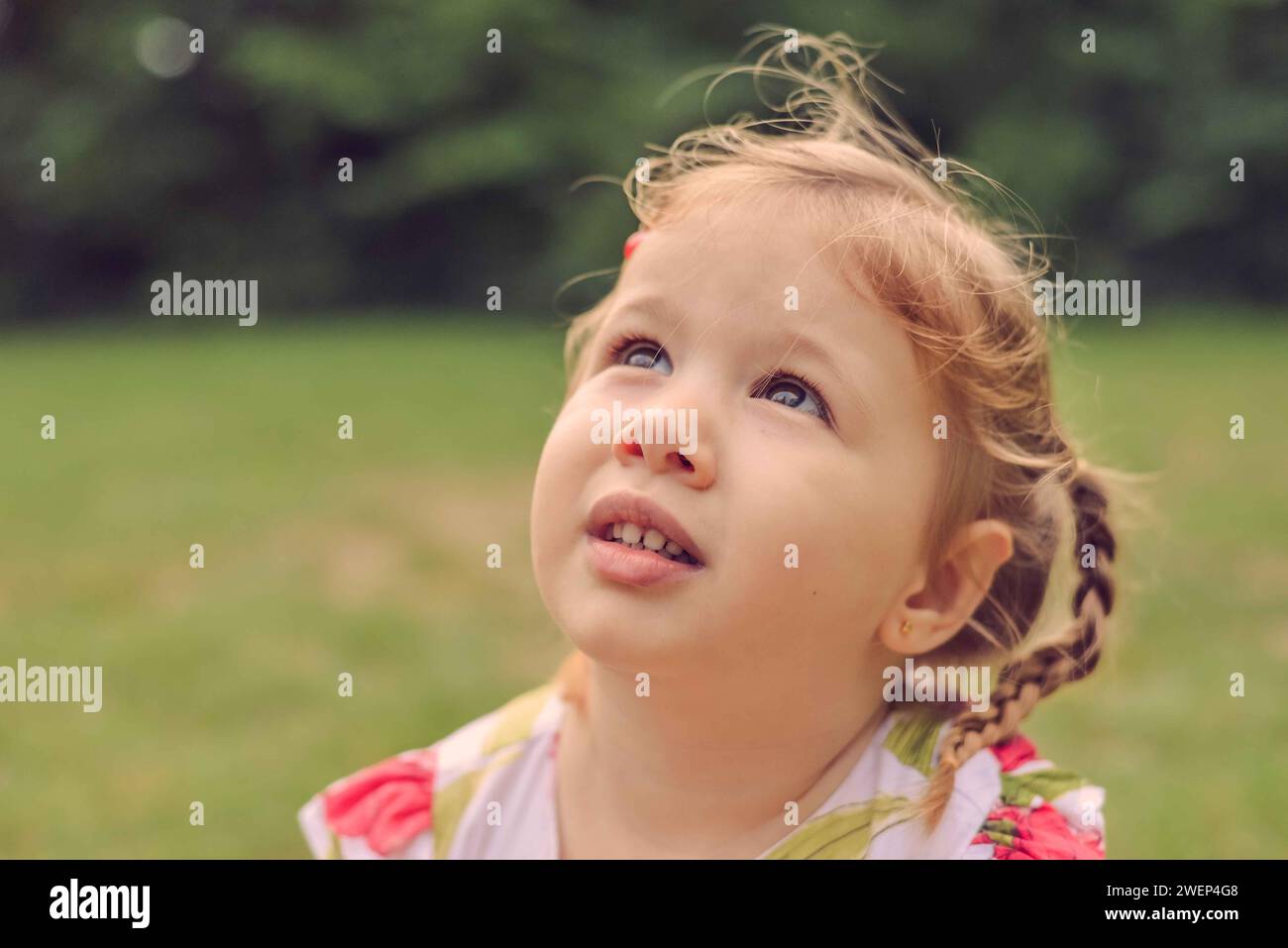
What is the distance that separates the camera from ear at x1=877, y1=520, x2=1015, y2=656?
177 centimetres

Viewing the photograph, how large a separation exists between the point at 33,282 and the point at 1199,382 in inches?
419

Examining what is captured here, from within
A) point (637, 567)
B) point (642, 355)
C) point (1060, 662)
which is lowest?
point (1060, 662)

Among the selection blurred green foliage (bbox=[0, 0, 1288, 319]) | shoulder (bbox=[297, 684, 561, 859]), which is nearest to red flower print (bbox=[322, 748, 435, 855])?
shoulder (bbox=[297, 684, 561, 859])

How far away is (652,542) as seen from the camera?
1604 millimetres

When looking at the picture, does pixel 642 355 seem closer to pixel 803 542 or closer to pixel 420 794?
pixel 803 542

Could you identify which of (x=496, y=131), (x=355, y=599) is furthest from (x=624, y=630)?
(x=496, y=131)

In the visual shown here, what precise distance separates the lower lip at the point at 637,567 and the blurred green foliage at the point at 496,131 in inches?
371

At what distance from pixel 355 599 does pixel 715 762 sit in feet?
8.82

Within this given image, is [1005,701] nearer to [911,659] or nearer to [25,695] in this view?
[911,659]

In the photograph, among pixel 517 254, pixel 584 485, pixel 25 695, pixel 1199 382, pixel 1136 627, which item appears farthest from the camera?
pixel 517 254

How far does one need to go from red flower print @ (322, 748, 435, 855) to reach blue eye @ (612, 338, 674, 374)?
2.33ft

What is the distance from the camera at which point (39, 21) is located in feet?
46.2
